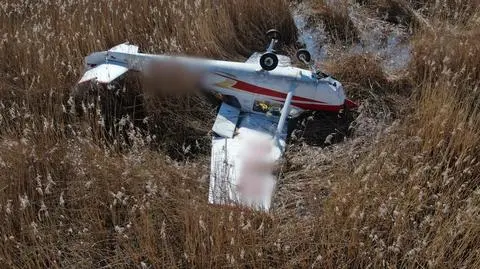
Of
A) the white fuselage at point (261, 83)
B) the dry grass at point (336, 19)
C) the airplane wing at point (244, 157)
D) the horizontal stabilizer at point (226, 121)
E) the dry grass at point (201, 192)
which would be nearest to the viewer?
the dry grass at point (201, 192)

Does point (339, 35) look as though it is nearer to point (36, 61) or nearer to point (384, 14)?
point (384, 14)

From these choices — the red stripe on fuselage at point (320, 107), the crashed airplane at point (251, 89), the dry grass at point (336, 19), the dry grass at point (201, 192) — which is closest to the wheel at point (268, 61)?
the crashed airplane at point (251, 89)

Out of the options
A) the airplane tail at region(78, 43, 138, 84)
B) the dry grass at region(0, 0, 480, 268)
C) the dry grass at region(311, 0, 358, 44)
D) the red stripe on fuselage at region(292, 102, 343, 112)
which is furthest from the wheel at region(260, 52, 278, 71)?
the dry grass at region(311, 0, 358, 44)

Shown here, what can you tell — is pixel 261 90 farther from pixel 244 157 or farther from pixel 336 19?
pixel 336 19

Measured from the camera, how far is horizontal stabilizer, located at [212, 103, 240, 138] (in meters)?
4.93

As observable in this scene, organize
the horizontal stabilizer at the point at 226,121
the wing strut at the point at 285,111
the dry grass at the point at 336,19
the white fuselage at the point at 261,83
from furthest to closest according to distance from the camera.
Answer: the dry grass at the point at 336,19, the white fuselage at the point at 261,83, the horizontal stabilizer at the point at 226,121, the wing strut at the point at 285,111

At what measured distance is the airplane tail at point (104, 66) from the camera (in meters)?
5.02

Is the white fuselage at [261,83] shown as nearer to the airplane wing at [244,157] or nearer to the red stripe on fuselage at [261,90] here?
the red stripe on fuselage at [261,90]

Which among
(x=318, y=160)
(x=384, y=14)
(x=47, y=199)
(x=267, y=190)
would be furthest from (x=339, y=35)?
(x=47, y=199)

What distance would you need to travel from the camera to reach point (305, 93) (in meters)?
5.17

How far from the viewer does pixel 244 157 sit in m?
4.56

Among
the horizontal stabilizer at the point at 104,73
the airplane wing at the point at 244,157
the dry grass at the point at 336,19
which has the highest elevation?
the dry grass at the point at 336,19

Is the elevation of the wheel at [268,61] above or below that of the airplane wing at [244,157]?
above

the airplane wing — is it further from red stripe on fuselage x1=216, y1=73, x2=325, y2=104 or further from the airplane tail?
the airplane tail
